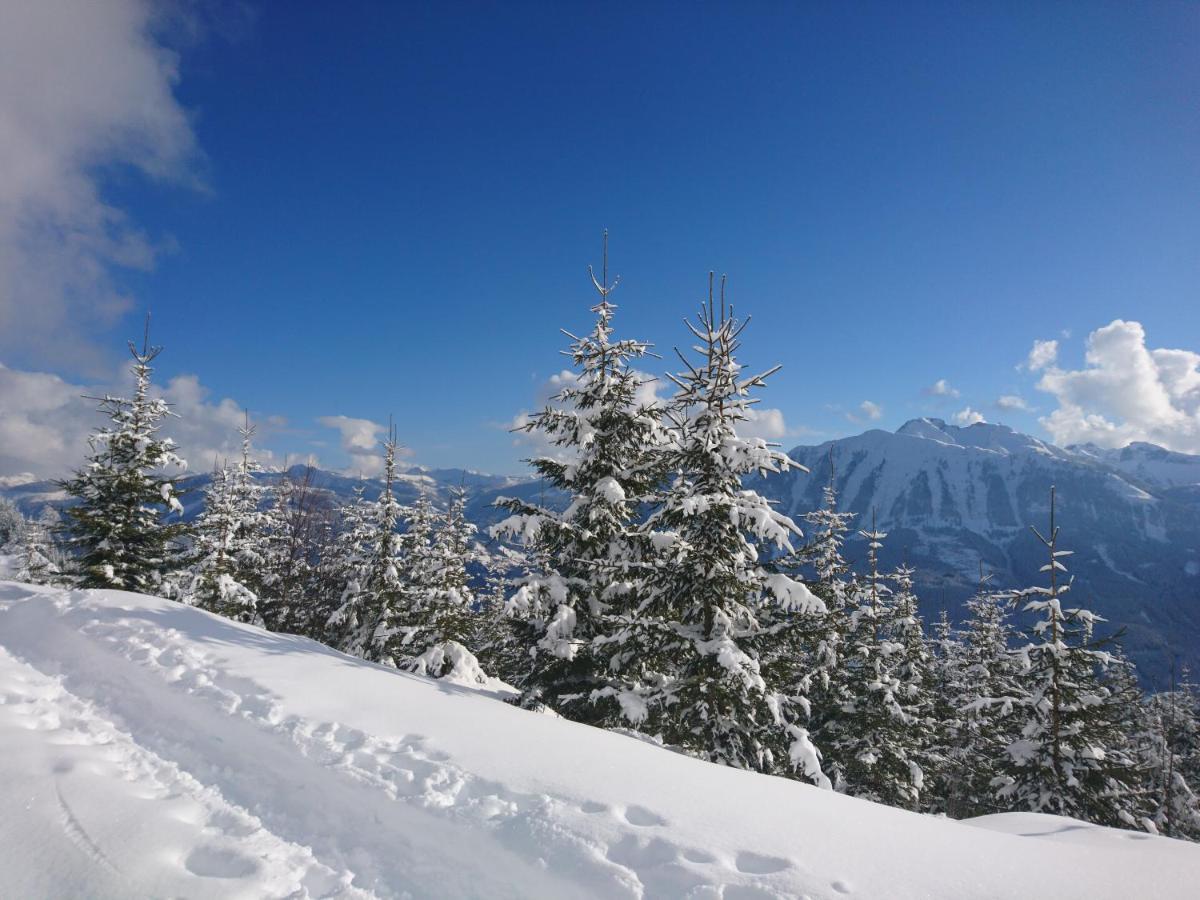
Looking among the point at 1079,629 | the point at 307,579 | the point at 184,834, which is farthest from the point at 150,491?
the point at 1079,629

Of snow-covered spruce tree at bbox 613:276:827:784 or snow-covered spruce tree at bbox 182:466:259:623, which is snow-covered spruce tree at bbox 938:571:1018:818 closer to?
snow-covered spruce tree at bbox 613:276:827:784

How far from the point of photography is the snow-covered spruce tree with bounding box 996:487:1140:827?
16250mm

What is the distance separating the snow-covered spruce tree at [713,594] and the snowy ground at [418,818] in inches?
111

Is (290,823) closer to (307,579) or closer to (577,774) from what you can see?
(577,774)

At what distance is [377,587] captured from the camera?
23.6 m

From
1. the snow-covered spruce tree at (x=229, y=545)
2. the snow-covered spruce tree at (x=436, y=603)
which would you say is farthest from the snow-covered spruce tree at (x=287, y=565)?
the snow-covered spruce tree at (x=436, y=603)

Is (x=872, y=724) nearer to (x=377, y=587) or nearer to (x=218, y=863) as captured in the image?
(x=377, y=587)

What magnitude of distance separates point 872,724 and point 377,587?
68.5ft

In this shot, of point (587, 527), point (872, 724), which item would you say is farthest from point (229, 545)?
point (872, 724)

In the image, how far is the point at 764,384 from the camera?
1161 centimetres

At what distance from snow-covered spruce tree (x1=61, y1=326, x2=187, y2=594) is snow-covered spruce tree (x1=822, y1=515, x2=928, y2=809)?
26329mm

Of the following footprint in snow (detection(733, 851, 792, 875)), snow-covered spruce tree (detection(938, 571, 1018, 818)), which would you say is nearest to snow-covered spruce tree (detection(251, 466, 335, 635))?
footprint in snow (detection(733, 851, 792, 875))

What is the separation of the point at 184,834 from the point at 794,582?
30.6 ft

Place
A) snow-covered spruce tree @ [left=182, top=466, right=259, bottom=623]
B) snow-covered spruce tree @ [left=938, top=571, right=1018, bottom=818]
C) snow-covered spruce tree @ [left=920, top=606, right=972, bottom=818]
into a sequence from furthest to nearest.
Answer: snow-covered spruce tree @ [left=920, top=606, right=972, bottom=818]
snow-covered spruce tree @ [left=938, top=571, right=1018, bottom=818]
snow-covered spruce tree @ [left=182, top=466, right=259, bottom=623]
